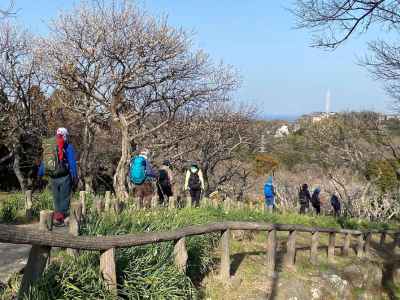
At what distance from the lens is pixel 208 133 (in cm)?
2247

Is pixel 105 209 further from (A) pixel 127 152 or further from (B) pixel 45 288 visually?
(A) pixel 127 152

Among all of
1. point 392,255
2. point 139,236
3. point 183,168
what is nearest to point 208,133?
point 183,168

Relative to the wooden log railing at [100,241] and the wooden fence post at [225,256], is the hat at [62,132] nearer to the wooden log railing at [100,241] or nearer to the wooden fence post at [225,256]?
the wooden log railing at [100,241]

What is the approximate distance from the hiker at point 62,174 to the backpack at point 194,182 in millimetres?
4392

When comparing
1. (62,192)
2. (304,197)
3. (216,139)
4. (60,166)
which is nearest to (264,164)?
(216,139)

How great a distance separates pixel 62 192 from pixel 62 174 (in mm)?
299

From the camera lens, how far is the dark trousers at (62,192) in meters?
7.17

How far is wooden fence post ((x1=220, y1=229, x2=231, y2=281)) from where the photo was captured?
243 inches

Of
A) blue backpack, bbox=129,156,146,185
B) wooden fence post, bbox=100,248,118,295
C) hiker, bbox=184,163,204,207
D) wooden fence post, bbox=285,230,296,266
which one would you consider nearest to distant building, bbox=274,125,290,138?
hiker, bbox=184,163,204,207

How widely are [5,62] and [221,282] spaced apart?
16.4 m

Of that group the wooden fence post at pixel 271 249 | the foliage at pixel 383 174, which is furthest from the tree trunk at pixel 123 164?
the foliage at pixel 383 174

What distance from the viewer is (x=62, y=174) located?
716 centimetres

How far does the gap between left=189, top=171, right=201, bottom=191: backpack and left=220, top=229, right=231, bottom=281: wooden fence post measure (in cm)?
522

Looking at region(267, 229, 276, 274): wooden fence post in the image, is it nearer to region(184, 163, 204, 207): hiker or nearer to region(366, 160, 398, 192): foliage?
region(184, 163, 204, 207): hiker
